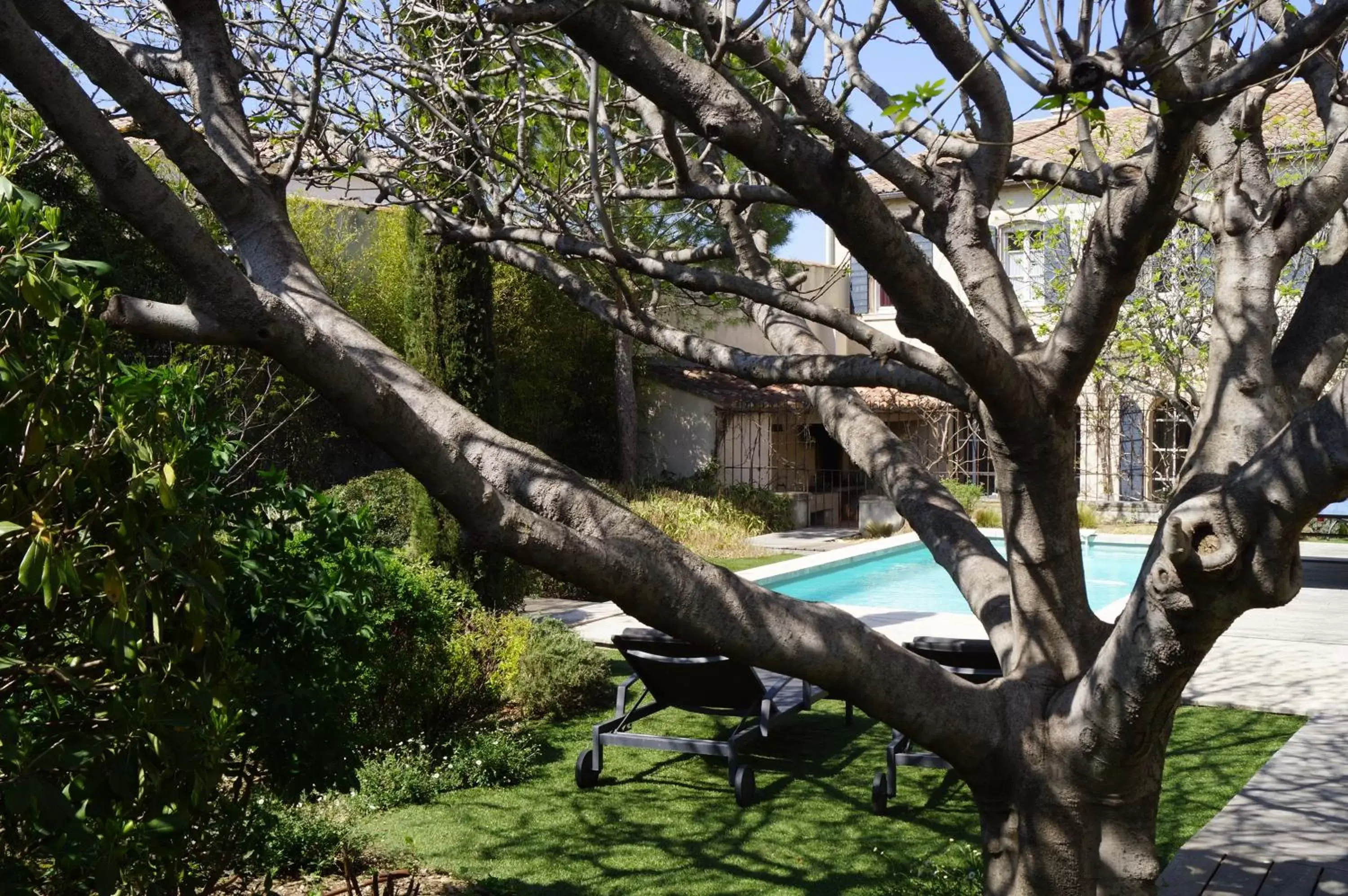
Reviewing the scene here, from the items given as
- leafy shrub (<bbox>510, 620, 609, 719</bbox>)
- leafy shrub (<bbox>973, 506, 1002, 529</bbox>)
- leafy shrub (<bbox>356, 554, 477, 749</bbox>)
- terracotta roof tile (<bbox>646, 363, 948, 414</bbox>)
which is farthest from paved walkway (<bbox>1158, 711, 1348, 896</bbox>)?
terracotta roof tile (<bbox>646, 363, 948, 414</bbox>)

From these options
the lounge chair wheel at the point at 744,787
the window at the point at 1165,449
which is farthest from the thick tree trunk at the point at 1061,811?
the window at the point at 1165,449

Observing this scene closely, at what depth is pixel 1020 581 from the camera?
12.4ft

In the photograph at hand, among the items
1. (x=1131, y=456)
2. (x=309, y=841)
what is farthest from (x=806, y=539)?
(x=309, y=841)

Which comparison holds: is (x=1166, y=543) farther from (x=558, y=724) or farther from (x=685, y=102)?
(x=558, y=724)

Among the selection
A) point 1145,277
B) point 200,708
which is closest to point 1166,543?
point 200,708

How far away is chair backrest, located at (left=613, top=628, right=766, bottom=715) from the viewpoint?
23.1 ft

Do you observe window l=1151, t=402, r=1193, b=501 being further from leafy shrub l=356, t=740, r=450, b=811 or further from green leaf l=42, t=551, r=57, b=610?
green leaf l=42, t=551, r=57, b=610

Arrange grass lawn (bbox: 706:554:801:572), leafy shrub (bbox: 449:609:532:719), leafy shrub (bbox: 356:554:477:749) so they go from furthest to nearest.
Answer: grass lawn (bbox: 706:554:801:572)
leafy shrub (bbox: 449:609:532:719)
leafy shrub (bbox: 356:554:477:749)

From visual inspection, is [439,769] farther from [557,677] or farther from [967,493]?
[967,493]

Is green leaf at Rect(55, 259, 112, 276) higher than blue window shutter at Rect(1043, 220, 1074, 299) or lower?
lower

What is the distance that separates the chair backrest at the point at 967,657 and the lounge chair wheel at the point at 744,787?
131 centimetres

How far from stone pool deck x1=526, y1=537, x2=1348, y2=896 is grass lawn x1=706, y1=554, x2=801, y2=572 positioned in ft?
2.31

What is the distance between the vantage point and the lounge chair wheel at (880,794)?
6426 mm

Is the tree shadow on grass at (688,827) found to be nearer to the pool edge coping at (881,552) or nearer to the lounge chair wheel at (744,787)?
the lounge chair wheel at (744,787)
